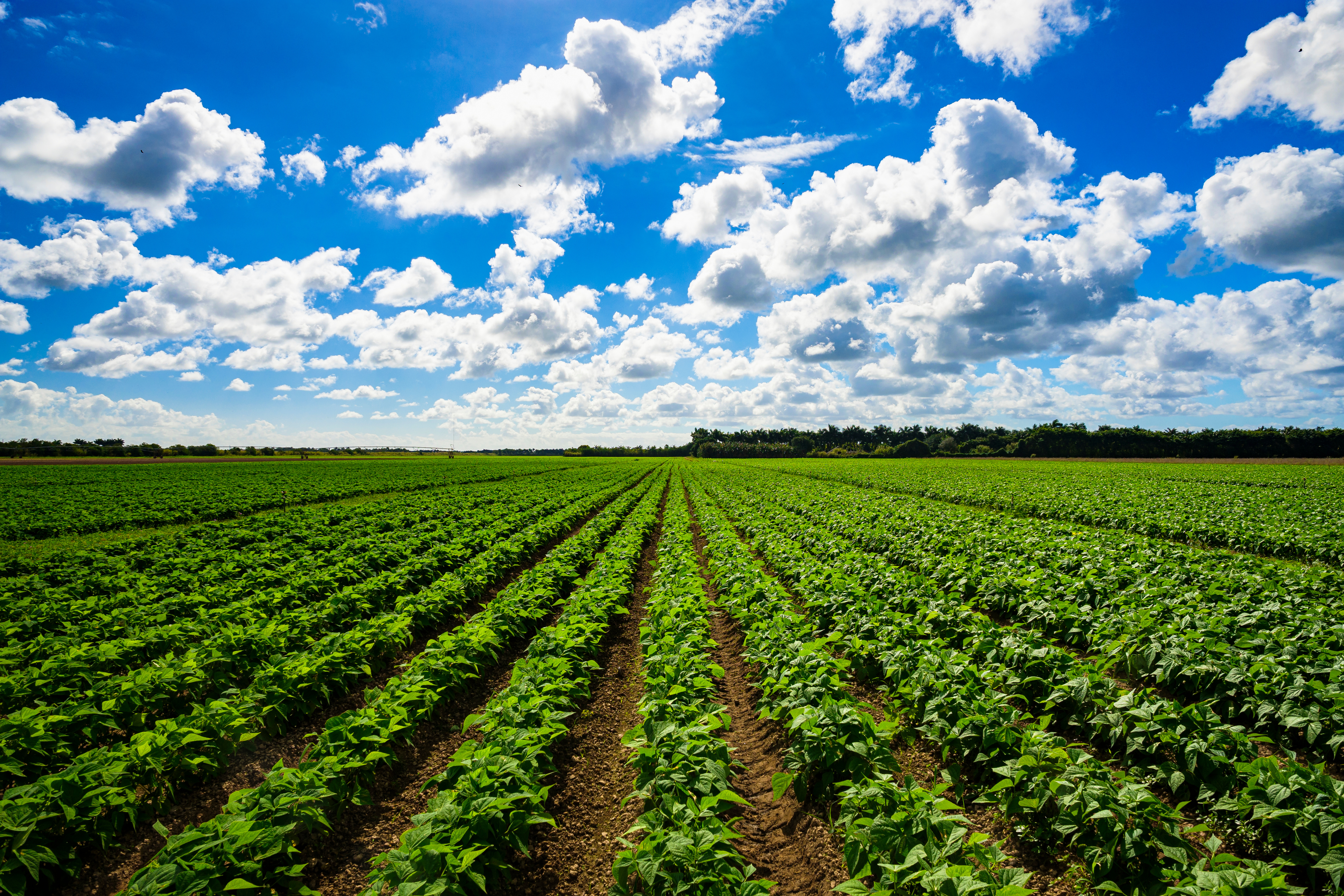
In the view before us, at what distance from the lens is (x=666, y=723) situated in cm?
546

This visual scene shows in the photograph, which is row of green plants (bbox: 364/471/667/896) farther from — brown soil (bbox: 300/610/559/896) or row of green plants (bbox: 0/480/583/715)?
row of green plants (bbox: 0/480/583/715)

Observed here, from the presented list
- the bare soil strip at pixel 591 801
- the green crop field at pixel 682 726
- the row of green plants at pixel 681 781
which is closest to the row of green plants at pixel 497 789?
the green crop field at pixel 682 726

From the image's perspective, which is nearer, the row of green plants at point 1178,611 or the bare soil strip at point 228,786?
the bare soil strip at point 228,786

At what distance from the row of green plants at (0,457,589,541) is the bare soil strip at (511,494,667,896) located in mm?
28036

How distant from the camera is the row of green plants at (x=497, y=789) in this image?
3604mm

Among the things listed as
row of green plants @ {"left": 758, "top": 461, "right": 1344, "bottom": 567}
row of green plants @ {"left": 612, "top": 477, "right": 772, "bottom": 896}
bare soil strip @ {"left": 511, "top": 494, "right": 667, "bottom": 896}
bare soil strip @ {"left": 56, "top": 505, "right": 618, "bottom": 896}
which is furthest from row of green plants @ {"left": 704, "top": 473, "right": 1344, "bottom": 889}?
row of green plants @ {"left": 758, "top": 461, "right": 1344, "bottom": 567}

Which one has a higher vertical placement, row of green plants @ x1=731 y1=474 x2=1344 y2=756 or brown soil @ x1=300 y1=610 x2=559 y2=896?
row of green plants @ x1=731 y1=474 x2=1344 y2=756

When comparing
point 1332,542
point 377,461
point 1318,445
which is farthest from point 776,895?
point 1318,445

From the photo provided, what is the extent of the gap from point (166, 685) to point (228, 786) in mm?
1926

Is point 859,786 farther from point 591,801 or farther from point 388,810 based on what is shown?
point 388,810

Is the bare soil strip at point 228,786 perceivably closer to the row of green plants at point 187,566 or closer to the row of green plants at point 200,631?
the row of green plants at point 200,631

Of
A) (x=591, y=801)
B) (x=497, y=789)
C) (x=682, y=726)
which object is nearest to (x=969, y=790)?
(x=682, y=726)

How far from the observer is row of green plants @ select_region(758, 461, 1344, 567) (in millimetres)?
17375

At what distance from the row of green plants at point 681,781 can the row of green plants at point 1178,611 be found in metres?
5.58
